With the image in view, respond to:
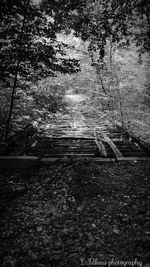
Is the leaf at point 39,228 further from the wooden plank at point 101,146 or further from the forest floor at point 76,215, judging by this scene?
the wooden plank at point 101,146

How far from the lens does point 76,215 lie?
Result: 3109 millimetres

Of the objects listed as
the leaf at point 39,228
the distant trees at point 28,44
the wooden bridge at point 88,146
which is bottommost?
the leaf at point 39,228

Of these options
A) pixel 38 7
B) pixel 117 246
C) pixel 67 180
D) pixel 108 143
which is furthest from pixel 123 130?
pixel 117 246

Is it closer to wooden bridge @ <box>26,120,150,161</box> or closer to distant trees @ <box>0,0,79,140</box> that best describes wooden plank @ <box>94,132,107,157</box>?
wooden bridge @ <box>26,120,150,161</box>

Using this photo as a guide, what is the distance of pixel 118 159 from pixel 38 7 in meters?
4.63

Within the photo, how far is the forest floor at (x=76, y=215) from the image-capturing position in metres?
2.37

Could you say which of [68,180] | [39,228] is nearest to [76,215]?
[39,228]

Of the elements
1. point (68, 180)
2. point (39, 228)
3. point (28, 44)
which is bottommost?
point (39, 228)

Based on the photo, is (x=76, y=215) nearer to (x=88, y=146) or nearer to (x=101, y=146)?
(x=101, y=146)

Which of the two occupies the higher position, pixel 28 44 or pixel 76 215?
pixel 28 44

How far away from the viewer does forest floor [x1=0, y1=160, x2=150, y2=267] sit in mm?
2373

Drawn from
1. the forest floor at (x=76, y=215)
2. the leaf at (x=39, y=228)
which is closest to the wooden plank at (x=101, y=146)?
the forest floor at (x=76, y=215)

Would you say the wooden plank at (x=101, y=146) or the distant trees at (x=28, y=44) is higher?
the distant trees at (x=28, y=44)

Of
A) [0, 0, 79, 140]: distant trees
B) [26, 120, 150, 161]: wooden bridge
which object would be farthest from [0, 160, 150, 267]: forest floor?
[0, 0, 79, 140]: distant trees
